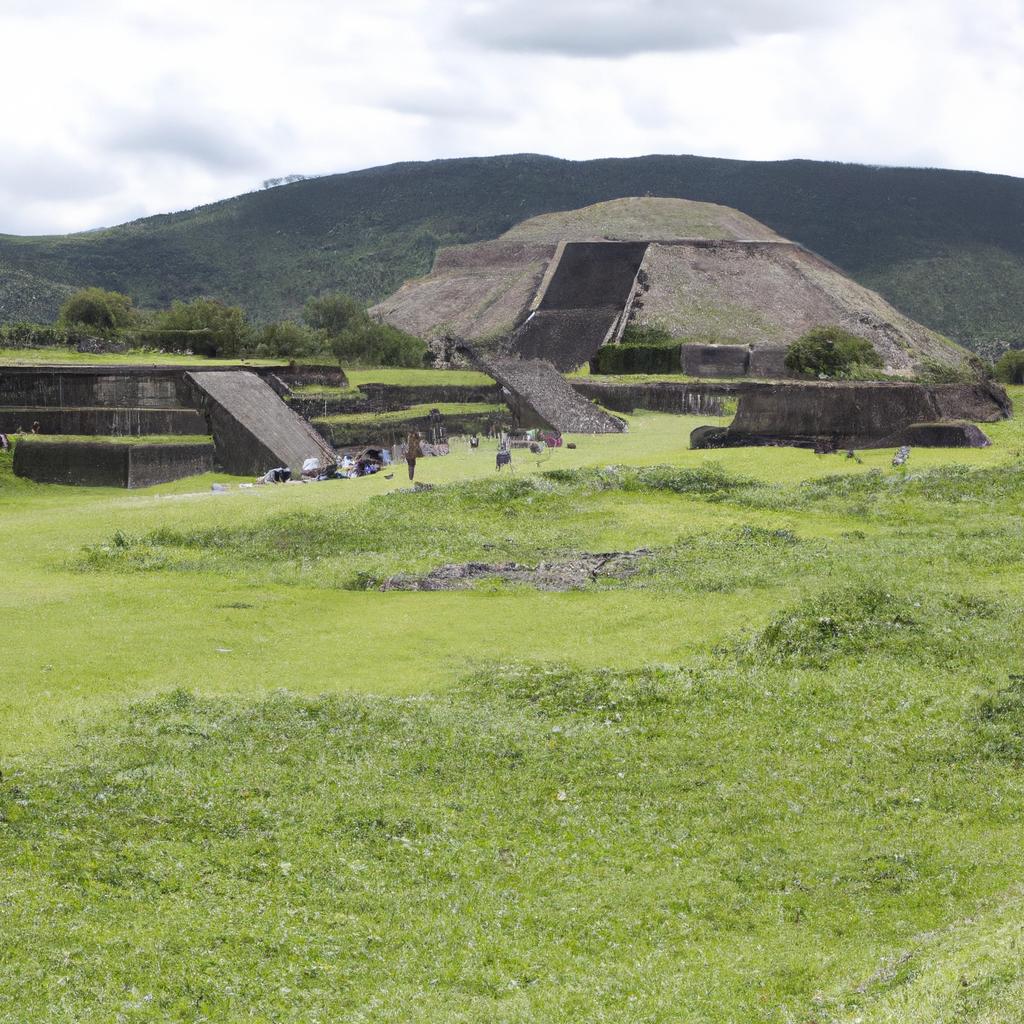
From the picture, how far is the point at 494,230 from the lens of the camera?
128375mm

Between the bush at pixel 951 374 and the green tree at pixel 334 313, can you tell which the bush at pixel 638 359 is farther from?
the green tree at pixel 334 313

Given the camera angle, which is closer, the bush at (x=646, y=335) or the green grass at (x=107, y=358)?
the green grass at (x=107, y=358)

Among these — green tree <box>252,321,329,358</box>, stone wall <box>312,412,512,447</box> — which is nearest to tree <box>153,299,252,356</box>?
green tree <box>252,321,329,358</box>

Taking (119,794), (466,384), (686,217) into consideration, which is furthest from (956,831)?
(686,217)

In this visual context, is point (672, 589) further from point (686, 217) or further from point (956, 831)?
point (686, 217)

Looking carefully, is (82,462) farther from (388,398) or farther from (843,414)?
(843,414)

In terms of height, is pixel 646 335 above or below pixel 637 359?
above

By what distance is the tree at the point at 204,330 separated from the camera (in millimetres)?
38969

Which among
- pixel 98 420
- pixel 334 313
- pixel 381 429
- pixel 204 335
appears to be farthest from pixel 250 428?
pixel 334 313

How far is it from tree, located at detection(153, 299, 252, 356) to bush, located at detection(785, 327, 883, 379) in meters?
19.1

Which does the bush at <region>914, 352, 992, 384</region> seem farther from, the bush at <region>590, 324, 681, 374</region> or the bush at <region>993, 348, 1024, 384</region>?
the bush at <region>590, 324, 681, 374</region>

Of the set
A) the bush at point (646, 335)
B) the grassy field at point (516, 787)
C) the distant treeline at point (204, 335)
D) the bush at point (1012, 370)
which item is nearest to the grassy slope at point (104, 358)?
the distant treeline at point (204, 335)

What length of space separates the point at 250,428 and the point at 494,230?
105632 mm

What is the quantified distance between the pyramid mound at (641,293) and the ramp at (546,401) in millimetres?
→ 11758
